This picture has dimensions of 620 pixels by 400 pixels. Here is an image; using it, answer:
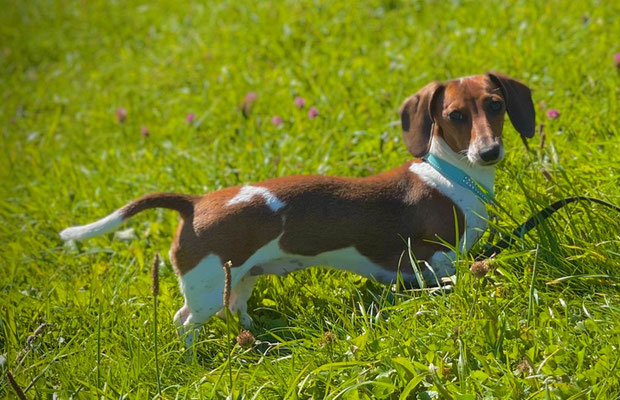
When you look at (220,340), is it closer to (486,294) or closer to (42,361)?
(42,361)

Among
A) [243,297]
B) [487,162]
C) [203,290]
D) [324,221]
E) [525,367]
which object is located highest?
[487,162]

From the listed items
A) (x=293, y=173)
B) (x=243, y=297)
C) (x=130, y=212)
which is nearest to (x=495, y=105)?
(x=243, y=297)

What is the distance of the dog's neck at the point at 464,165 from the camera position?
3441mm

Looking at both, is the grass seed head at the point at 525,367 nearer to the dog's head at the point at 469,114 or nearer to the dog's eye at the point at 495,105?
the dog's head at the point at 469,114

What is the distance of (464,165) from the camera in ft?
11.3

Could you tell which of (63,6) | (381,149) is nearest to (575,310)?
(381,149)

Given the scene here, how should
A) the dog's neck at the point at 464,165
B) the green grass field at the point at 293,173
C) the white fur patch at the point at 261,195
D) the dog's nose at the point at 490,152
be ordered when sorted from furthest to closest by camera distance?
1. the dog's neck at the point at 464,165
2. the white fur patch at the point at 261,195
3. the dog's nose at the point at 490,152
4. the green grass field at the point at 293,173

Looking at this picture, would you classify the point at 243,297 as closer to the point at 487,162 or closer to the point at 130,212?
the point at 130,212

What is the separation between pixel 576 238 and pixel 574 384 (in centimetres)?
72

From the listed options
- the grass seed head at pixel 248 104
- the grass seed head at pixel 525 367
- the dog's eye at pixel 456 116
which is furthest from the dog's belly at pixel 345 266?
the grass seed head at pixel 248 104

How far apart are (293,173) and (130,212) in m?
1.35

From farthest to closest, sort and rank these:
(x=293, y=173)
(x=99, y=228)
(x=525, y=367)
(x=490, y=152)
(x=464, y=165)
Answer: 1. (x=293, y=173)
2. (x=464, y=165)
3. (x=99, y=228)
4. (x=490, y=152)
5. (x=525, y=367)

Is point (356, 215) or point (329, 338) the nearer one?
point (329, 338)

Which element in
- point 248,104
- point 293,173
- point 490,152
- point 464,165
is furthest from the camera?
point 248,104
